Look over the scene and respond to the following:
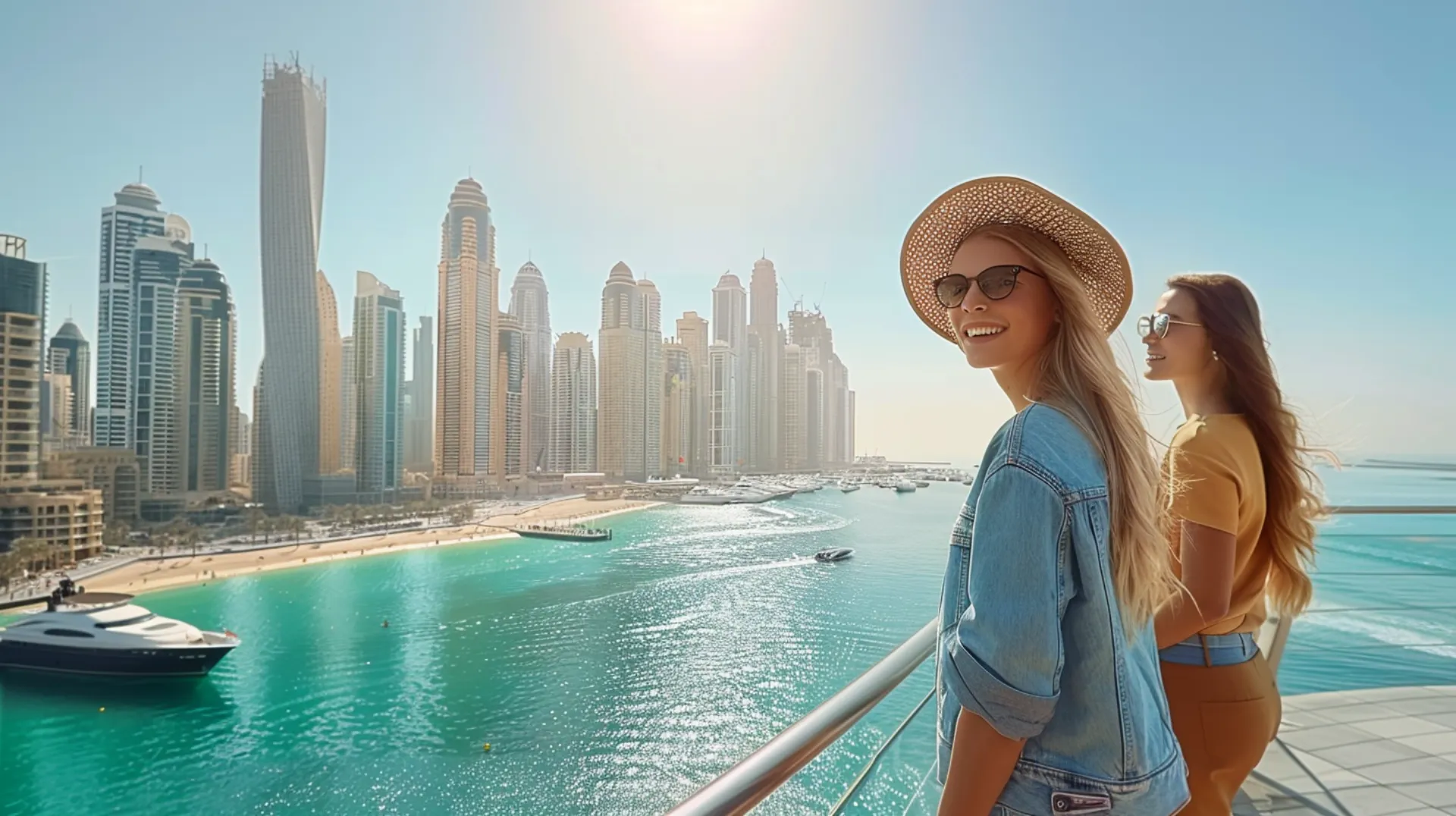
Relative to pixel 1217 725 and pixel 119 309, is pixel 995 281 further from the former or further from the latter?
pixel 119 309

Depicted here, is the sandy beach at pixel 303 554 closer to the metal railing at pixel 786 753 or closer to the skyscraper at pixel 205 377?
the skyscraper at pixel 205 377

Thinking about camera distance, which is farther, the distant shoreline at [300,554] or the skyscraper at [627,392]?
the skyscraper at [627,392]

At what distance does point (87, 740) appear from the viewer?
1302cm

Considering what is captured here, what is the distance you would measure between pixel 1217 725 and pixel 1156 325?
1.82ft

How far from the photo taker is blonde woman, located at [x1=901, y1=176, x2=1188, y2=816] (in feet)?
1.43

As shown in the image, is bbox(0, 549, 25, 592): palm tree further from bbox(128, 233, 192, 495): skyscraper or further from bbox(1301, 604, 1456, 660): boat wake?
bbox(1301, 604, 1456, 660): boat wake

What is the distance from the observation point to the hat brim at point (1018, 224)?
0.62m

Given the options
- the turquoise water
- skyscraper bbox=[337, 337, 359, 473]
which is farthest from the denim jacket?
skyscraper bbox=[337, 337, 359, 473]

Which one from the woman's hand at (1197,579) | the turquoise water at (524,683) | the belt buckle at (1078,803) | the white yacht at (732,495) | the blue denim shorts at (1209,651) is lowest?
the turquoise water at (524,683)

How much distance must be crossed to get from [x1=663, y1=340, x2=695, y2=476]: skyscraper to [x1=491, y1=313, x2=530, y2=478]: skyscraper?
9704 mm

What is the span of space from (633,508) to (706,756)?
30330 mm

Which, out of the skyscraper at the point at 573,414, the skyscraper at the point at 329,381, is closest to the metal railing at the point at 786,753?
the skyscraper at the point at 329,381

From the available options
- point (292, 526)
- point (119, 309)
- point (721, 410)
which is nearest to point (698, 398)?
point (721, 410)

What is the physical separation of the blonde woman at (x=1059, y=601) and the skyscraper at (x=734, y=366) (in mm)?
53275
